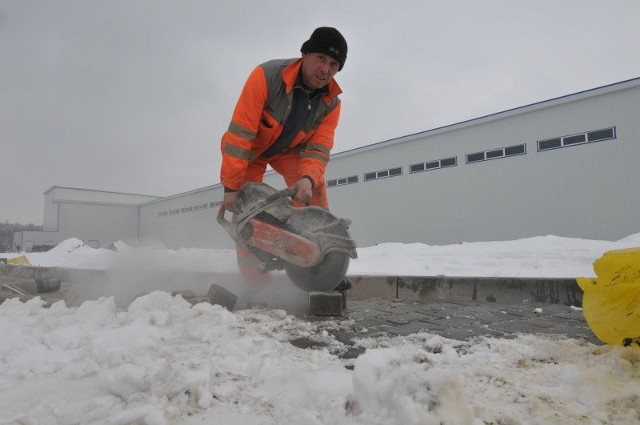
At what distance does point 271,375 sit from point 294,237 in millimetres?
1727

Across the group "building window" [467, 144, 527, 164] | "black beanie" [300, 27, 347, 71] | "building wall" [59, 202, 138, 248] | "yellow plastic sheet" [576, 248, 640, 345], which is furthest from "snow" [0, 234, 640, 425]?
"building wall" [59, 202, 138, 248]

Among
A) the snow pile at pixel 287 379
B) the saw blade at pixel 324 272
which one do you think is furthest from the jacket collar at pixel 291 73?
the snow pile at pixel 287 379

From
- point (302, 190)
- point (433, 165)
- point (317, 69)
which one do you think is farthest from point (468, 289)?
point (433, 165)

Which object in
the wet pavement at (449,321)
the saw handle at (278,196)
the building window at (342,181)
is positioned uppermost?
the building window at (342,181)

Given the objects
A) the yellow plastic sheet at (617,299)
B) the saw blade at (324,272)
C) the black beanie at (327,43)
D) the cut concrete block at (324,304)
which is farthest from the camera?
the black beanie at (327,43)

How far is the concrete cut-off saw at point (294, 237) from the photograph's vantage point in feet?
10.7

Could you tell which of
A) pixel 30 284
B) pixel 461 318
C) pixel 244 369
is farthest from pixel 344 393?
pixel 30 284

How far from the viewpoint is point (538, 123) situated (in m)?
14.0

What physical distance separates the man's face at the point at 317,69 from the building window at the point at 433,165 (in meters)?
13.4

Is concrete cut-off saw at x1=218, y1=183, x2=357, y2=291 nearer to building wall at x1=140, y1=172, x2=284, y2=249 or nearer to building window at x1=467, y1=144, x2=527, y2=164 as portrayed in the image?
building window at x1=467, y1=144, x2=527, y2=164

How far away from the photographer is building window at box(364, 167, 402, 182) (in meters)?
17.9

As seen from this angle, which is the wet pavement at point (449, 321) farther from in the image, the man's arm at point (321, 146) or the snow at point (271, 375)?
the man's arm at point (321, 146)

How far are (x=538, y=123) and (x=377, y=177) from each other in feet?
23.2

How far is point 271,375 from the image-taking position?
1.63 meters
